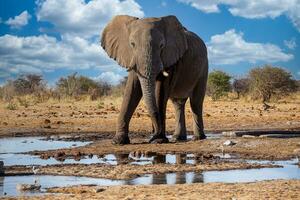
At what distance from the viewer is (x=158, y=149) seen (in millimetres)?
15297

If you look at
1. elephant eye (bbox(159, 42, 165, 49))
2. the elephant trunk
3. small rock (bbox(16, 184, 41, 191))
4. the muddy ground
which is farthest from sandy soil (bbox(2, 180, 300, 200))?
elephant eye (bbox(159, 42, 165, 49))

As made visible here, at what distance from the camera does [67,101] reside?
41.9m

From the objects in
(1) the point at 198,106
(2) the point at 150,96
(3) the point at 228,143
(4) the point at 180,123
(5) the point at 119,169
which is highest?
(2) the point at 150,96

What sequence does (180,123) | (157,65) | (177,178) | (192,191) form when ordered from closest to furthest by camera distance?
(192,191) < (177,178) < (157,65) < (180,123)

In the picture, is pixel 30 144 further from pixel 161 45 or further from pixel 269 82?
pixel 269 82

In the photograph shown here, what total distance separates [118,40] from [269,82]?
107 ft

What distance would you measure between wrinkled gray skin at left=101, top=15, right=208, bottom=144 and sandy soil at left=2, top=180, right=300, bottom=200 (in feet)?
21.1

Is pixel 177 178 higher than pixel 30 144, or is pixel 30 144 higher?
pixel 30 144

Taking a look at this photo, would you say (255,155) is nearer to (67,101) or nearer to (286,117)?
(286,117)

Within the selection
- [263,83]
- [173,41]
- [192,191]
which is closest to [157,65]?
[173,41]

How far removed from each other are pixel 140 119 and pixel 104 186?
63.1 ft

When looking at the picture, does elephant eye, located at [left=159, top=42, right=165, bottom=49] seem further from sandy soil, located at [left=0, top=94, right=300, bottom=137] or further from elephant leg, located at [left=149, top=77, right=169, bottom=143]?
sandy soil, located at [left=0, top=94, right=300, bottom=137]

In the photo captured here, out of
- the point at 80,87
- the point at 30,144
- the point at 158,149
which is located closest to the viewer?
the point at 158,149

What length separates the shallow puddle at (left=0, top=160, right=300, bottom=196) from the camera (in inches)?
389
